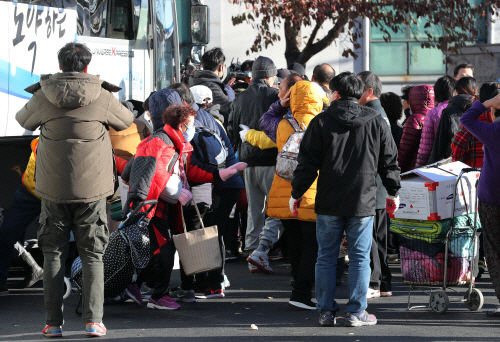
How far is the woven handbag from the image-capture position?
19.8 feet

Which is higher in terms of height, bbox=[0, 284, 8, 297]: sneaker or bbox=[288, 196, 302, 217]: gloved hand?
bbox=[288, 196, 302, 217]: gloved hand

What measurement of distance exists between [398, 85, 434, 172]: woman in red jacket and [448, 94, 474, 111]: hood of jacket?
2.03 feet

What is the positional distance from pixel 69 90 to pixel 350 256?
2341mm

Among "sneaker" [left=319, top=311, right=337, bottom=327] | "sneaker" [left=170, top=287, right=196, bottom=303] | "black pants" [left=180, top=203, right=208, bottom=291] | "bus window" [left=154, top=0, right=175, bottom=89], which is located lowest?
"sneaker" [left=170, top=287, right=196, bottom=303]

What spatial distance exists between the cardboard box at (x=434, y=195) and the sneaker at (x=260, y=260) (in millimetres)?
2215

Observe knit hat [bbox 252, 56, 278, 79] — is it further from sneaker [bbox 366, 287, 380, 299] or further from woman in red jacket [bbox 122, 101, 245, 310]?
sneaker [bbox 366, 287, 380, 299]

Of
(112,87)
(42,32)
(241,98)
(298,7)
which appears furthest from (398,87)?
(112,87)

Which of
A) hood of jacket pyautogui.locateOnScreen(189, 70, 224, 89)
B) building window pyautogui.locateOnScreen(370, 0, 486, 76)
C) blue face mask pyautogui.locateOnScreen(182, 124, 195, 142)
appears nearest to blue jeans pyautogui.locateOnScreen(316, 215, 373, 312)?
blue face mask pyautogui.locateOnScreen(182, 124, 195, 142)

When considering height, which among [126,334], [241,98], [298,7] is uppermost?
[298,7]

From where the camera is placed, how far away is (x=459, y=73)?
32.8 feet

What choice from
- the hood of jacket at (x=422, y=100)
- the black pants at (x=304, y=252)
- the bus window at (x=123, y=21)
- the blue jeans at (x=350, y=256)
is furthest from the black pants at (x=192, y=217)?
the bus window at (x=123, y=21)

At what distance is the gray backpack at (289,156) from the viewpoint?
595 centimetres

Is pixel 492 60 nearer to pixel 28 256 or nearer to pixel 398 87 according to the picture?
pixel 398 87

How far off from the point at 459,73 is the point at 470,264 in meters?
4.61
